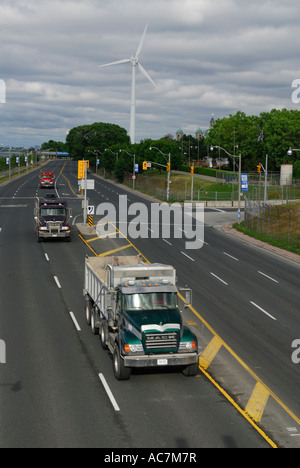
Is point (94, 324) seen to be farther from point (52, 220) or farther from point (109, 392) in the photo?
point (52, 220)

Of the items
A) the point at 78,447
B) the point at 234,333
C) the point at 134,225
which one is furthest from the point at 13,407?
the point at 134,225

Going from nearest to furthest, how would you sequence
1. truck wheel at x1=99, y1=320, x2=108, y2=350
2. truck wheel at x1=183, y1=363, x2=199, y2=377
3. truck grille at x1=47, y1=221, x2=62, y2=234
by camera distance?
truck wheel at x1=183, y1=363, x2=199, y2=377
truck wheel at x1=99, y1=320, x2=108, y2=350
truck grille at x1=47, y1=221, x2=62, y2=234

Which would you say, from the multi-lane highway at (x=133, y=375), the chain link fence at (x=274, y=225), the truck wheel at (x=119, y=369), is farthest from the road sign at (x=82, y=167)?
the truck wheel at (x=119, y=369)

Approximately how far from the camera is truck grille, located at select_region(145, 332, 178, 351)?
16.1 metres

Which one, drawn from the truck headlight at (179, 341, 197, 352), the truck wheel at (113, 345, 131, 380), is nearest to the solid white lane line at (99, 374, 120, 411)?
the truck wheel at (113, 345, 131, 380)

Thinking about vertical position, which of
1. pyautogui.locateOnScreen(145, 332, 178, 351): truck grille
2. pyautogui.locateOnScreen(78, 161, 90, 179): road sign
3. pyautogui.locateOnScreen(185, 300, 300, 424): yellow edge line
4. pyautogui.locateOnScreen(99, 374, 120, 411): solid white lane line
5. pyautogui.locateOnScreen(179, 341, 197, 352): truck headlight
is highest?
pyautogui.locateOnScreen(78, 161, 90, 179): road sign

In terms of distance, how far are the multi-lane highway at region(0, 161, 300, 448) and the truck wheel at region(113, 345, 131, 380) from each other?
8.4 inches

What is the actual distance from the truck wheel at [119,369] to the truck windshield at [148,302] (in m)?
1.36

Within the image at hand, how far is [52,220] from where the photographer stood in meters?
43.8

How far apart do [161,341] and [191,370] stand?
1.60 metres

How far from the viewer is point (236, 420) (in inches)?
558

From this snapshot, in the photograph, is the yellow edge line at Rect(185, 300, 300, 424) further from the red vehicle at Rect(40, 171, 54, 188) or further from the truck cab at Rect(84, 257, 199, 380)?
the red vehicle at Rect(40, 171, 54, 188)

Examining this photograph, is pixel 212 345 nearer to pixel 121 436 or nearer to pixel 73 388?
pixel 73 388

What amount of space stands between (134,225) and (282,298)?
3032 centimetres
